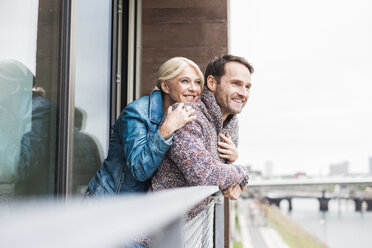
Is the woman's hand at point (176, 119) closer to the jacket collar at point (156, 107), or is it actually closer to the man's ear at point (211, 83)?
the jacket collar at point (156, 107)

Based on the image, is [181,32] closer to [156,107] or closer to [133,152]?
[156,107]

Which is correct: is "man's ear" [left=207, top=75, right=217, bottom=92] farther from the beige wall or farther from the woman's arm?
the beige wall

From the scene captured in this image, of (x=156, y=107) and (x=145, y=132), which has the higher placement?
(x=156, y=107)

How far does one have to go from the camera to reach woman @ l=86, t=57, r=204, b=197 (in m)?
1.36

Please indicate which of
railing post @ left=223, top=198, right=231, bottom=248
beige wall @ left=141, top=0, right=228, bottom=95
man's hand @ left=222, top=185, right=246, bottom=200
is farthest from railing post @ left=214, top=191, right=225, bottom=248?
beige wall @ left=141, top=0, right=228, bottom=95

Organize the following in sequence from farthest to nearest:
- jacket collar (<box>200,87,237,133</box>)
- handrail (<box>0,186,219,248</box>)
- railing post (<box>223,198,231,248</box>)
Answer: railing post (<box>223,198,231,248</box>) → jacket collar (<box>200,87,237,133</box>) → handrail (<box>0,186,219,248</box>)

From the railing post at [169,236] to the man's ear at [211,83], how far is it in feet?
4.23

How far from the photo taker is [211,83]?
5.65 ft

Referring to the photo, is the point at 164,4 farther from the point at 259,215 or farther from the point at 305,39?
the point at 259,215

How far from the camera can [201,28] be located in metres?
3.64

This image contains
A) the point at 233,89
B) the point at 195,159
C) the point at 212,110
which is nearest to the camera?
the point at 195,159

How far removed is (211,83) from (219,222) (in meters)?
0.65

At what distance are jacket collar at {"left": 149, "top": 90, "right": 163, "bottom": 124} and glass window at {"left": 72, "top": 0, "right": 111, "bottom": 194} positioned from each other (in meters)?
0.71

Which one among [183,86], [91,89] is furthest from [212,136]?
[91,89]
